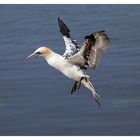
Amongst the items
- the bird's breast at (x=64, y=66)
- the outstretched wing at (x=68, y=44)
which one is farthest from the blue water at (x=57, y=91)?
the bird's breast at (x=64, y=66)

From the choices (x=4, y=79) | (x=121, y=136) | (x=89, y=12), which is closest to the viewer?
(x=121, y=136)

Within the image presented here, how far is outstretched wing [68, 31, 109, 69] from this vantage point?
10.3 feet

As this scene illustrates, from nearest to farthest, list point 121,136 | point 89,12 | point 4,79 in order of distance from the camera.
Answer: point 121,136 → point 4,79 → point 89,12

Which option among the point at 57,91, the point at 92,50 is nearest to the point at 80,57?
the point at 92,50

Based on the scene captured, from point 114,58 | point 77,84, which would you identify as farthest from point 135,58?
point 77,84

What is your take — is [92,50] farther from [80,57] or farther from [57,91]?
[57,91]

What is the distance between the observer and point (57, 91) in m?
4.18

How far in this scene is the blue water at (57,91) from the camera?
165 inches

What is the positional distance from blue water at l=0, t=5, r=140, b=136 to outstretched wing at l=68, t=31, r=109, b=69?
81 centimetres

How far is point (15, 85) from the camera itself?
4242 mm

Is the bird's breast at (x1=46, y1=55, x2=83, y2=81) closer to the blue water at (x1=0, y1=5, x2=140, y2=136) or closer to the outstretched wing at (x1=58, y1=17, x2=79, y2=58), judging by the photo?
the outstretched wing at (x1=58, y1=17, x2=79, y2=58)

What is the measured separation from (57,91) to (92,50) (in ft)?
3.37

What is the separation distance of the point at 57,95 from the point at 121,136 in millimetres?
452

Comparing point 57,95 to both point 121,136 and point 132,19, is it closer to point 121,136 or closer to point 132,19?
point 121,136
